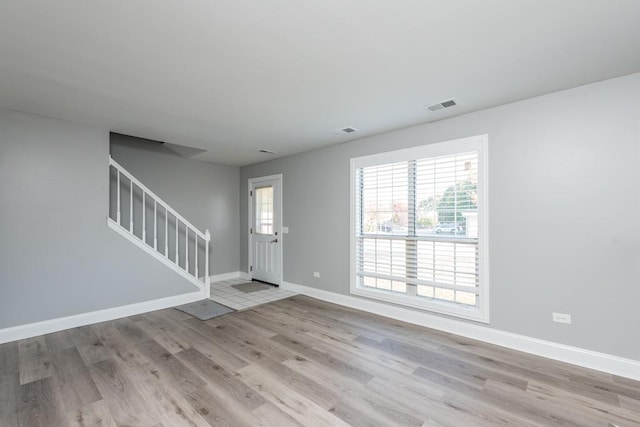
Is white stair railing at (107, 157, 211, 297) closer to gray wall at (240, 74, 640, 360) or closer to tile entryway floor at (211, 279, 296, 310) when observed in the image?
tile entryway floor at (211, 279, 296, 310)

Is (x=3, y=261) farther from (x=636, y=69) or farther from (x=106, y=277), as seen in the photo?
(x=636, y=69)

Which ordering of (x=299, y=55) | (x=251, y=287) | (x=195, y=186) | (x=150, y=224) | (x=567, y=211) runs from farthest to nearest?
(x=195, y=186)
(x=251, y=287)
(x=150, y=224)
(x=567, y=211)
(x=299, y=55)

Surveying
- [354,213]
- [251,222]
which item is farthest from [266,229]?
[354,213]

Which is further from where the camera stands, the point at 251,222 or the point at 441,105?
the point at 251,222

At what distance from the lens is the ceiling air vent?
3.02 metres

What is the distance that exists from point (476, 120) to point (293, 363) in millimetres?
3267

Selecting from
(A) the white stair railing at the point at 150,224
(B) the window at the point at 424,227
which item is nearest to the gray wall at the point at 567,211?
(B) the window at the point at 424,227

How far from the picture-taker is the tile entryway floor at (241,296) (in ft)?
15.1

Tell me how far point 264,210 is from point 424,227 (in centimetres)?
349

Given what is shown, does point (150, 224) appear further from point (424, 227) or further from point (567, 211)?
point (567, 211)

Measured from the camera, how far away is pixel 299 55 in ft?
7.17

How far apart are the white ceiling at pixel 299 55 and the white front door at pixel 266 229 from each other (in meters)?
2.49

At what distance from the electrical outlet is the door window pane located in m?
Answer: 4.59

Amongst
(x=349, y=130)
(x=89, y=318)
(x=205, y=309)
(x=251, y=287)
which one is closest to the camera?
(x=89, y=318)
